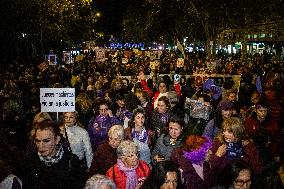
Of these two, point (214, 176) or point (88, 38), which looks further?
point (88, 38)

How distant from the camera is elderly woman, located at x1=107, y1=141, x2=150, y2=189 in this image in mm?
5059

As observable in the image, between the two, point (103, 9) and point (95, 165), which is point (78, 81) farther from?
point (103, 9)

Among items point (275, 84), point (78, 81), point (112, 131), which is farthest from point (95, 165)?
point (78, 81)

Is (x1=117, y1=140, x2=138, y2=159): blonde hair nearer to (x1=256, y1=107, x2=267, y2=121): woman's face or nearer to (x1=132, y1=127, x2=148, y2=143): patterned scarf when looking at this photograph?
(x1=132, y1=127, x2=148, y2=143): patterned scarf

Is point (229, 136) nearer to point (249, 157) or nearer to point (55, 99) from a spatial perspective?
point (249, 157)

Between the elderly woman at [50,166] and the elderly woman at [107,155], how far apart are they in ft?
3.40

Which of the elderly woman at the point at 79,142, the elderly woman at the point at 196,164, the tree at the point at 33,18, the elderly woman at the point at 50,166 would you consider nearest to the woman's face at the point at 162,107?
the elderly woman at the point at 79,142

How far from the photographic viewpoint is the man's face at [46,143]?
4629 mm

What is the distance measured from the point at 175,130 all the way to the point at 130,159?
1.52m

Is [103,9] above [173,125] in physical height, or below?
above

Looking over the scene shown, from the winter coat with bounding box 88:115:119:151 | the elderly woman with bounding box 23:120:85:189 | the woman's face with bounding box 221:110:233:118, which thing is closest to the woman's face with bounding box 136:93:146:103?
the winter coat with bounding box 88:115:119:151

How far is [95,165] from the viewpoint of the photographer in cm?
595

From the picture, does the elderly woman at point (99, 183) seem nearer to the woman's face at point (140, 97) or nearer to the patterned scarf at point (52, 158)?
the patterned scarf at point (52, 158)

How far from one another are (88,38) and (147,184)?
44684 mm
